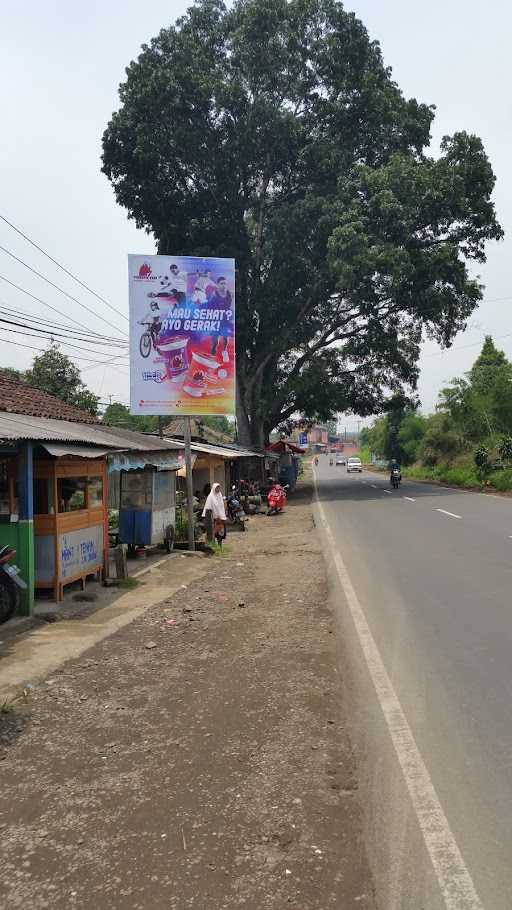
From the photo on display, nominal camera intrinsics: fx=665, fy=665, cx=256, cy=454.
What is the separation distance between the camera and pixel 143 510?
45.6 ft

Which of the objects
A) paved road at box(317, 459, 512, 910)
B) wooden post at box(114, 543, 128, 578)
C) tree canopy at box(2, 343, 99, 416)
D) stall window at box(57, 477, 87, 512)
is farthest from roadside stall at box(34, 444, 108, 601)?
tree canopy at box(2, 343, 99, 416)

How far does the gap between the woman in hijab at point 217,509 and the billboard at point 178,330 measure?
201 cm

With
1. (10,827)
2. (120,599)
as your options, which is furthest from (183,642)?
(10,827)

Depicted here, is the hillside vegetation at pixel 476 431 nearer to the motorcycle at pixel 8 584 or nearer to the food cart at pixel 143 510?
the food cart at pixel 143 510

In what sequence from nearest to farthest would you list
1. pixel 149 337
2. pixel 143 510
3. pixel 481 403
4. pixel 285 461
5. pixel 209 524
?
pixel 149 337 < pixel 143 510 < pixel 209 524 < pixel 481 403 < pixel 285 461

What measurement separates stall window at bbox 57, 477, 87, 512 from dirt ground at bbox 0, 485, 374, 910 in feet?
10.3

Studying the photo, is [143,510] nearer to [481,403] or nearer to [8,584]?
[8,584]

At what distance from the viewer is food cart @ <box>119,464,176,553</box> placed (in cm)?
1384

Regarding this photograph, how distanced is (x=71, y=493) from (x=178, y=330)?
16.1 ft

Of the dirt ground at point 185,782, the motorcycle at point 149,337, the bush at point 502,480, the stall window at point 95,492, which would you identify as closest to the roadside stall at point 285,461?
the bush at point 502,480

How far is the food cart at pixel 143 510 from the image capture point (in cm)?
1384

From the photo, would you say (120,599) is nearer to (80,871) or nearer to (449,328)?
(80,871)

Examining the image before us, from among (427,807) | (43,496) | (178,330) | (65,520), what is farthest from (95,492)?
(427,807)

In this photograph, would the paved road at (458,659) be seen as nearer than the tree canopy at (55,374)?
Yes
